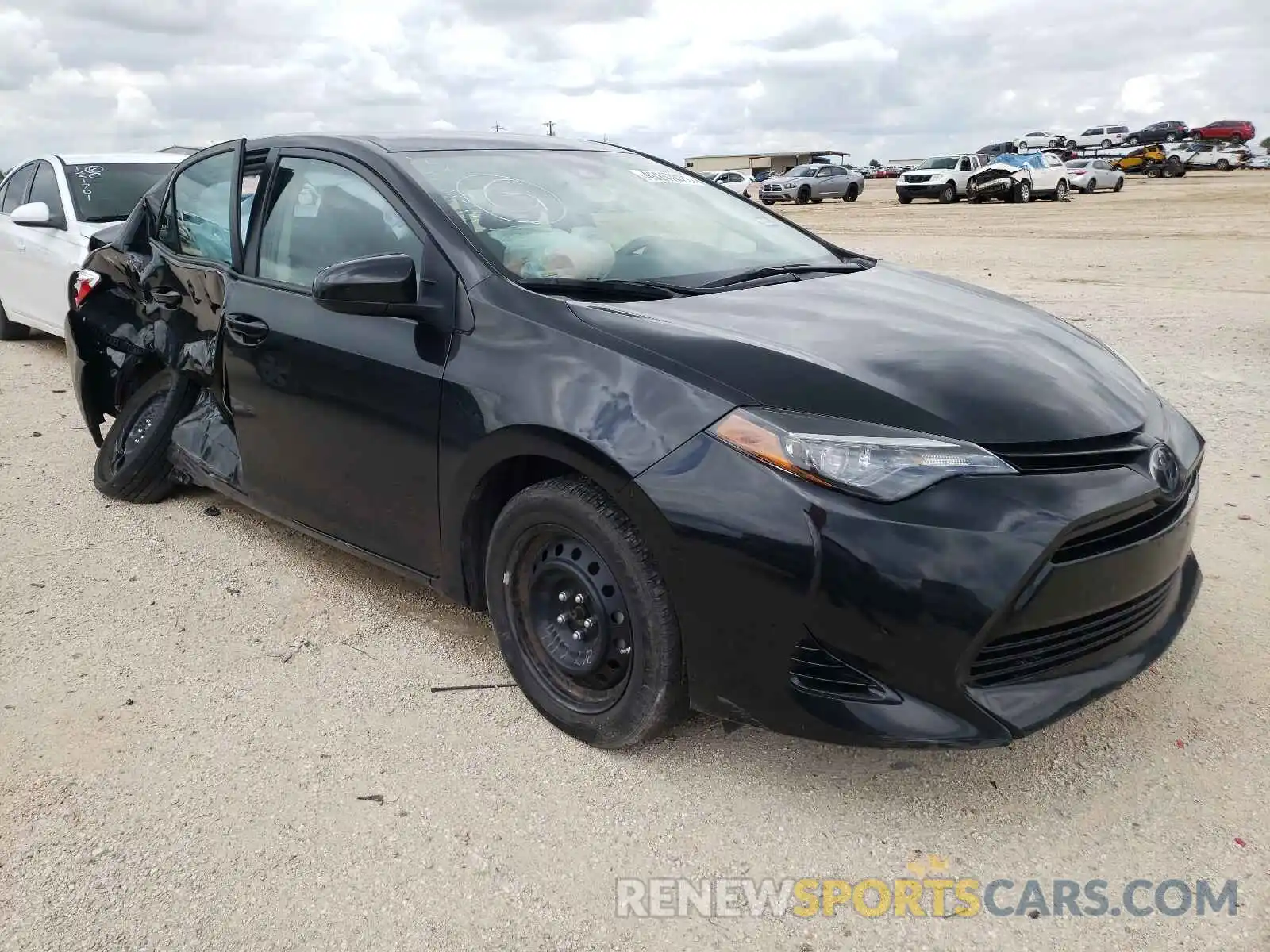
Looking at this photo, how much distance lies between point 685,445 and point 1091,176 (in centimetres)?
3676

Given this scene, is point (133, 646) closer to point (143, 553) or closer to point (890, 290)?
point (143, 553)

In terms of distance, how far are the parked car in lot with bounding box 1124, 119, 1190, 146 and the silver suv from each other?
90.8 feet

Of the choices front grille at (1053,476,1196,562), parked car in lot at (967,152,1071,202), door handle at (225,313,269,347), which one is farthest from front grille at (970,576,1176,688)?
parked car in lot at (967,152,1071,202)

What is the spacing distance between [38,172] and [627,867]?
26.5 feet

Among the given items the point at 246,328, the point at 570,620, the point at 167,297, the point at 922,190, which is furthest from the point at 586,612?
the point at 922,190

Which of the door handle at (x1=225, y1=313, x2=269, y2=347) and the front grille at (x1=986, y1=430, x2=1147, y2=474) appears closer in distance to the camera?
the front grille at (x1=986, y1=430, x2=1147, y2=474)

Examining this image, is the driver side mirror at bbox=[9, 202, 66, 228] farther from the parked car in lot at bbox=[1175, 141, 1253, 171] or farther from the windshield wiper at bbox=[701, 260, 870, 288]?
the parked car in lot at bbox=[1175, 141, 1253, 171]

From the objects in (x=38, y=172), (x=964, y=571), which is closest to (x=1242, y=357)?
(x=964, y=571)

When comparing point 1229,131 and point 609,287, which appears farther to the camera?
point 1229,131

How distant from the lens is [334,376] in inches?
127

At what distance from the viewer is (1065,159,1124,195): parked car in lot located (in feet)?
112

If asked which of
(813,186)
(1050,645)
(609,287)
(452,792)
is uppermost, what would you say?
(813,186)

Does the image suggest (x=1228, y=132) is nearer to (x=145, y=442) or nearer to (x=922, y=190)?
(x=922, y=190)

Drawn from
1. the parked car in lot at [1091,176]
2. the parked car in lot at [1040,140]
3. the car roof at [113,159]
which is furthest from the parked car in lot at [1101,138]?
the car roof at [113,159]
